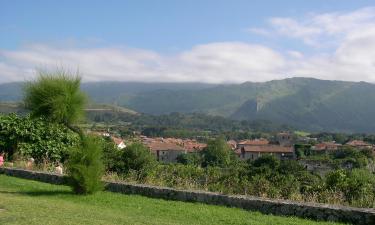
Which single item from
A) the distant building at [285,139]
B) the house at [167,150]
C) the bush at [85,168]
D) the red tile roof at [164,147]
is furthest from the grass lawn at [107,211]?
the distant building at [285,139]

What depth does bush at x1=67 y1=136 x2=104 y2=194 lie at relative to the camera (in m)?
10.1

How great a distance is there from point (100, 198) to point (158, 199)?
126 centimetres

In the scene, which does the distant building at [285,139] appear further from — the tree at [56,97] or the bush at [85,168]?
the bush at [85,168]

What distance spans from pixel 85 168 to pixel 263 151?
108m

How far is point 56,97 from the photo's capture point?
14.0 metres

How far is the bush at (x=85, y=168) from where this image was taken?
33.3 ft

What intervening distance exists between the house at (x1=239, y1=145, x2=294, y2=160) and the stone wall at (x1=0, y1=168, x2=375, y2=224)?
329 ft

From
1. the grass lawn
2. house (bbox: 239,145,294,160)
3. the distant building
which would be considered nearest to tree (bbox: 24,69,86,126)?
the grass lawn

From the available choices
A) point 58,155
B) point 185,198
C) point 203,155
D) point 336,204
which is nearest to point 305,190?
point 336,204

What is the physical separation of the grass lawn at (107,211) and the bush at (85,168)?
0.25 m

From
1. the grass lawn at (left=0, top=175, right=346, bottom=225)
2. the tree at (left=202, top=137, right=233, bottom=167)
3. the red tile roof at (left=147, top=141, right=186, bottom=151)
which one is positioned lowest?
the red tile roof at (left=147, top=141, right=186, bottom=151)

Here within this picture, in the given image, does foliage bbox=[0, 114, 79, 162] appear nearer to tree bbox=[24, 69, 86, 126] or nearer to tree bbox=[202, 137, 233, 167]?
tree bbox=[24, 69, 86, 126]

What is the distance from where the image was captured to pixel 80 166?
10.1 meters

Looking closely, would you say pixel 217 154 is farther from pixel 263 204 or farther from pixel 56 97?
pixel 263 204
